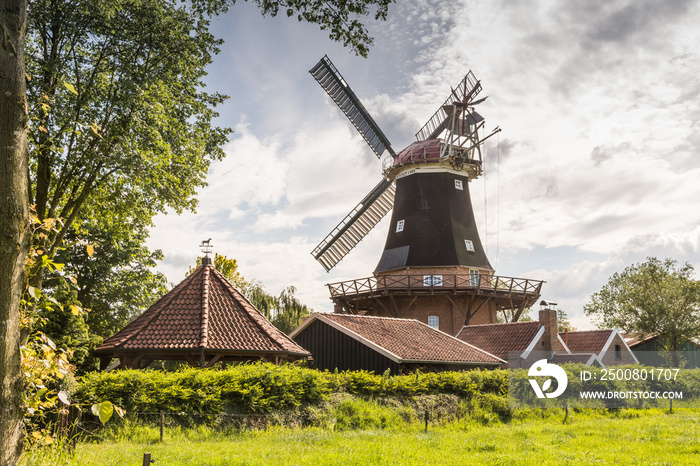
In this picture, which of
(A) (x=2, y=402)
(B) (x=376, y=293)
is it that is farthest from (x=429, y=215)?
(A) (x=2, y=402)

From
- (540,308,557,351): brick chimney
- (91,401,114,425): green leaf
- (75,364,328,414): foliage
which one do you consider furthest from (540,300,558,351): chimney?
(91,401,114,425): green leaf

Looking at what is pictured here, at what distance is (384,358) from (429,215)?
14.2m

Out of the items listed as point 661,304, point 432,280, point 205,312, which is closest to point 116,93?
point 205,312

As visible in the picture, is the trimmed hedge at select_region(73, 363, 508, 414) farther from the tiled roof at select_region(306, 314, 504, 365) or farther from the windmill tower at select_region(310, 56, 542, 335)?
the windmill tower at select_region(310, 56, 542, 335)

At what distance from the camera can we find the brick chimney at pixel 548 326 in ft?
93.2

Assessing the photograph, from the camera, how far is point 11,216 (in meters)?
3.93

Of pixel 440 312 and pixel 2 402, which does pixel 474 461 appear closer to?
pixel 2 402

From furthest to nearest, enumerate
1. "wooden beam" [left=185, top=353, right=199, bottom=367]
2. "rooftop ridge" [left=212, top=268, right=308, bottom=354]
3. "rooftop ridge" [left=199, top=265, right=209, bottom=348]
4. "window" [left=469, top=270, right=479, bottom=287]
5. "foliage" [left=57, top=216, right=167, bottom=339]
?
"window" [left=469, top=270, right=479, bottom=287] < "foliage" [left=57, top=216, right=167, bottom=339] < "rooftop ridge" [left=212, top=268, right=308, bottom=354] < "wooden beam" [left=185, top=353, right=199, bottom=367] < "rooftop ridge" [left=199, top=265, right=209, bottom=348]

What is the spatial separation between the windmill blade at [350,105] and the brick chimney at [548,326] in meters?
17.2

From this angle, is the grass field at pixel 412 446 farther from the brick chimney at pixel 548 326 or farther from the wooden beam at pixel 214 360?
the brick chimney at pixel 548 326

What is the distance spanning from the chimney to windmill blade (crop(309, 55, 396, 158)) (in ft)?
55.7

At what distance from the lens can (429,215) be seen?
113 ft

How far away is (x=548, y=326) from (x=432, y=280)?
6650 millimetres

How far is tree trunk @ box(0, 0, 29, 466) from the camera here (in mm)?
3859
